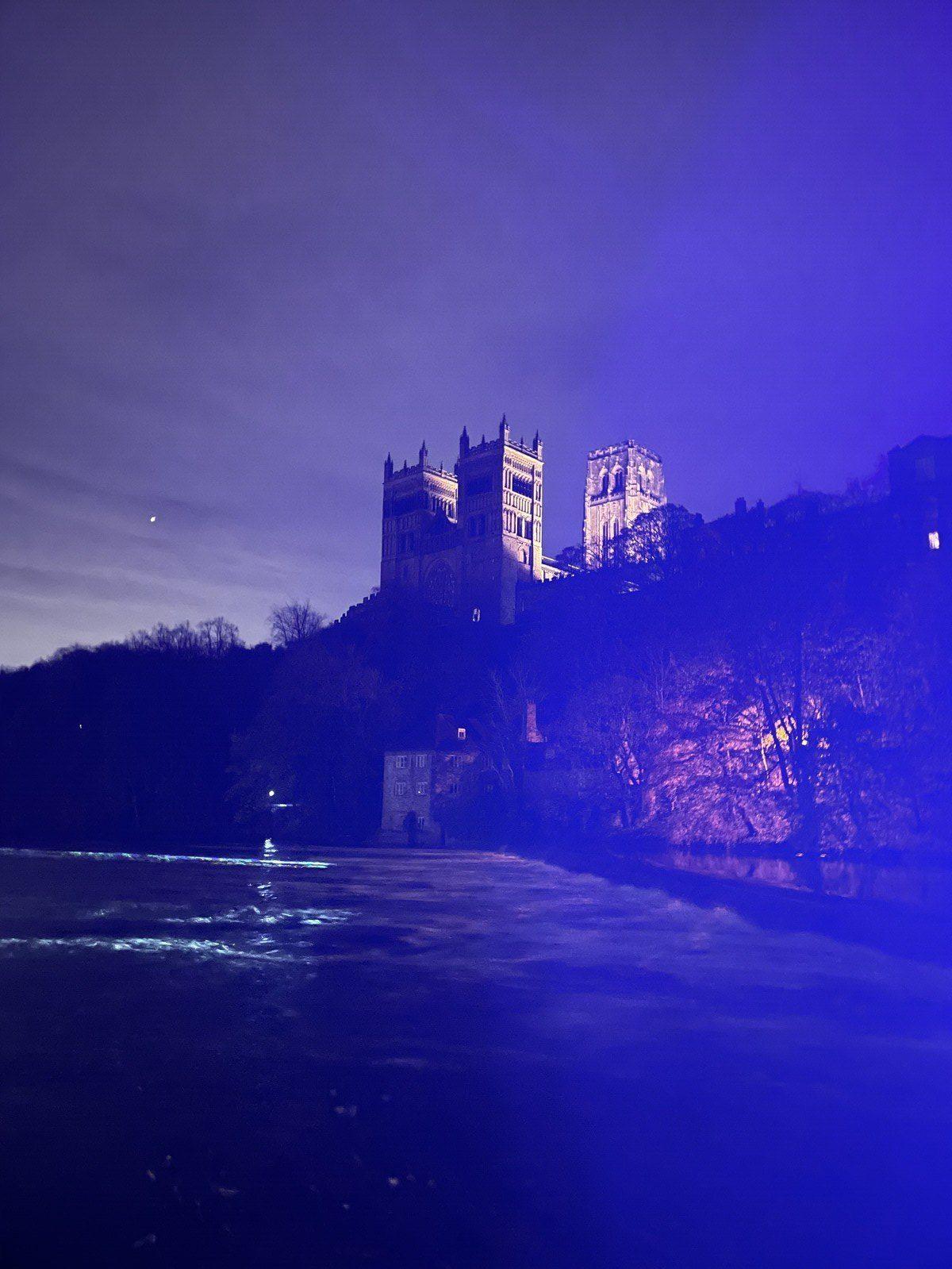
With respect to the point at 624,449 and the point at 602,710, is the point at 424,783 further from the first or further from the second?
the point at 624,449

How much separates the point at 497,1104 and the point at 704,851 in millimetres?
33830

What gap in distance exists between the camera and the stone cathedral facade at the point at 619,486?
542 ft

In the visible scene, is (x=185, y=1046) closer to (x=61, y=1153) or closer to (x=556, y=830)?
(x=61, y=1153)

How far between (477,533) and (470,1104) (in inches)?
5211

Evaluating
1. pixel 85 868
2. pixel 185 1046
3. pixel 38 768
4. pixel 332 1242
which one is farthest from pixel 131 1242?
pixel 38 768

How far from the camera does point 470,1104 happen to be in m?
7.47

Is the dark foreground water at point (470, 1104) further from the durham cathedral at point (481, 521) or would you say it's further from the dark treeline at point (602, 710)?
the durham cathedral at point (481, 521)

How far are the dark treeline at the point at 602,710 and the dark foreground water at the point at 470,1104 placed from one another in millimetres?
17961

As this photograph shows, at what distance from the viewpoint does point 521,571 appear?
13788cm

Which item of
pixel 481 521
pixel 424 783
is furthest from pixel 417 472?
pixel 424 783

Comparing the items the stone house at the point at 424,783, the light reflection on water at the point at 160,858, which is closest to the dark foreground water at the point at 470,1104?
the light reflection on water at the point at 160,858

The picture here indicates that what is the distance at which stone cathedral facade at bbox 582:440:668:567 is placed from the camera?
165 m

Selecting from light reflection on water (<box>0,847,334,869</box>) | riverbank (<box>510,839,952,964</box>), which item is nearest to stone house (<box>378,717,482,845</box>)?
riverbank (<box>510,839,952,964</box>)

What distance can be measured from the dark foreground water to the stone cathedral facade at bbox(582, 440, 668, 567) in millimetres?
152949
